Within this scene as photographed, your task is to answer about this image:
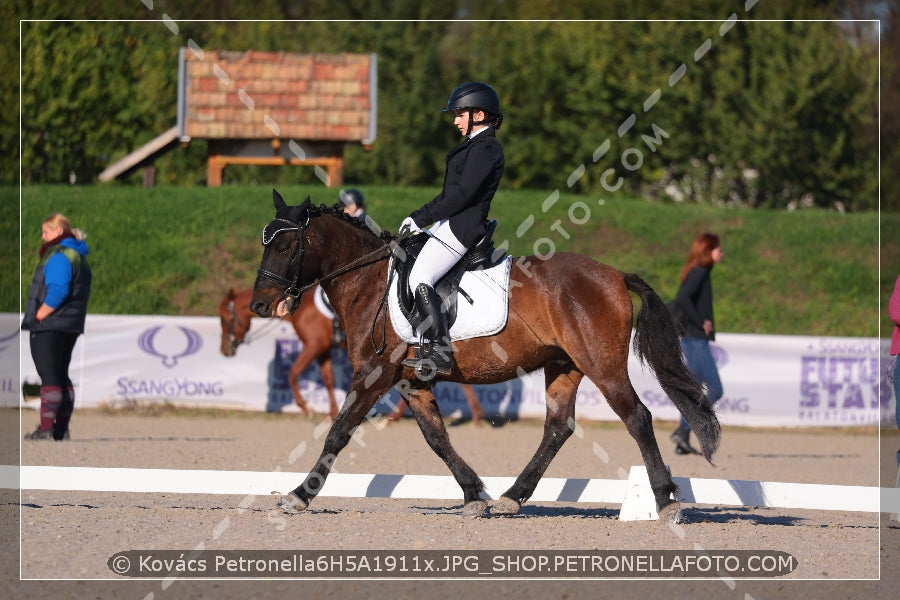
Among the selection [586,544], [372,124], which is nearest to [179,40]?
[372,124]

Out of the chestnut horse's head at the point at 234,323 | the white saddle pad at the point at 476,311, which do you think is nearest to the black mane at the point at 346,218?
the white saddle pad at the point at 476,311

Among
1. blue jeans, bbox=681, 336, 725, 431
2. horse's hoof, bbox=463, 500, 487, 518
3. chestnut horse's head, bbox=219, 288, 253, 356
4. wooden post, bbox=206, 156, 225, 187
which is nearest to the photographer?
horse's hoof, bbox=463, 500, 487, 518

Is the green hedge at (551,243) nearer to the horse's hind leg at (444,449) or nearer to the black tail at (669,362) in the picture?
the black tail at (669,362)

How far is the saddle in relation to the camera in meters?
7.47

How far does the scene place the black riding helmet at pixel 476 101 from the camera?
754 cm

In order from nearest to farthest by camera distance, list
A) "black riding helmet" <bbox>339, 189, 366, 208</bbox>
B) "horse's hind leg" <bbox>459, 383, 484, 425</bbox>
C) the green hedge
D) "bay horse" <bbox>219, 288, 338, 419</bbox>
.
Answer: "black riding helmet" <bbox>339, 189, 366, 208</bbox> < "bay horse" <bbox>219, 288, 338, 419</bbox> < "horse's hind leg" <bbox>459, 383, 484, 425</bbox> < the green hedge

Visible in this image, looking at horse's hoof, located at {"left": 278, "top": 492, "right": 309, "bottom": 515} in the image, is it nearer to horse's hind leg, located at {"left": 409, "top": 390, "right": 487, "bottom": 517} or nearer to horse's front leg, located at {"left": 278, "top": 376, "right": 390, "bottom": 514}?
horse's front leg, located at {"left": 278, "top": 376, "right": 390, "bottom": 514}

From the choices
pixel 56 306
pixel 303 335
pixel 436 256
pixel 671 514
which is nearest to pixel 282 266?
pixel 436 256

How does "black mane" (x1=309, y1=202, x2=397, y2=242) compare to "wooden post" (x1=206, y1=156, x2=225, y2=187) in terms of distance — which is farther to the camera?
"wooden post" (x1=206, y1=156, x2=225, y2=187)

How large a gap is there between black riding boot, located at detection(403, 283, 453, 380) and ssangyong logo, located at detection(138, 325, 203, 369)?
9.23 metres

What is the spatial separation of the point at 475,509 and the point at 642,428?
1159mm

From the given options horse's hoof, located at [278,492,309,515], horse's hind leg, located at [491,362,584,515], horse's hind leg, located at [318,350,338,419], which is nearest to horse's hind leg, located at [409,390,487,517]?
horse's hind leg, located at [491,362,584,515]

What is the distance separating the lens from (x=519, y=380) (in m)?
15.9

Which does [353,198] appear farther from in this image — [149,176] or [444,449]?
[149,176]
